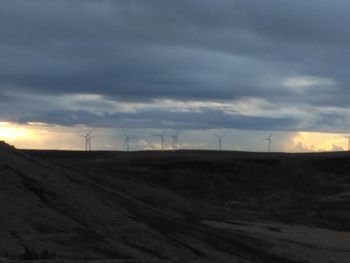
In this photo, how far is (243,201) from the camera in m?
83.0

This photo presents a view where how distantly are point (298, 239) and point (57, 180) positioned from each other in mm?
14648

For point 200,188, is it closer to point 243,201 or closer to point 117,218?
point 243,201

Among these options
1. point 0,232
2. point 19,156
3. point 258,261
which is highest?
point 19,156

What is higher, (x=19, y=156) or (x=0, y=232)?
(x=19, y=156)

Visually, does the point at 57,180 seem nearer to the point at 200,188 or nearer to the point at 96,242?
the point at 96,242

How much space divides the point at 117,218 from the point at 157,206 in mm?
12963

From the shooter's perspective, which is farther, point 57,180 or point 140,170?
point 140,170

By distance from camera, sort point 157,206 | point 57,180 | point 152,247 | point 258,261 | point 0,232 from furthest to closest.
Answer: point 157,206, point 57,180, point 258,261, point 152,247, point 0,232

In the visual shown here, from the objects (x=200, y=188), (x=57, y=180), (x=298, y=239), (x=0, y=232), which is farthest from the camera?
(x=200, y=188)

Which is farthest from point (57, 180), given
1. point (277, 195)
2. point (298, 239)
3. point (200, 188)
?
point (200, 188)

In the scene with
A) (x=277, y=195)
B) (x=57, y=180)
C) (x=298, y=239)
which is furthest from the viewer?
(x=277, y=195)

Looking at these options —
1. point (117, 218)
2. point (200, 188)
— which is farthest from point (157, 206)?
point (200, 188)

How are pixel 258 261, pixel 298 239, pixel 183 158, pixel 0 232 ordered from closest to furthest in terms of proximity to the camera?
pixel 0 232
pixel 258 261
pixel 298 239
pixel 183 158

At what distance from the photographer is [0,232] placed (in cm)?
2708
